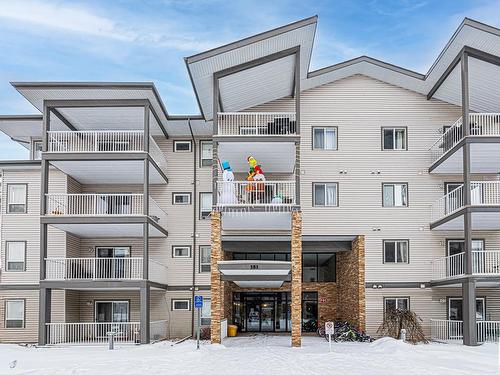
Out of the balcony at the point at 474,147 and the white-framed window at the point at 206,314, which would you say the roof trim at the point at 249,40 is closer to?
the balcony at the point at 474,147

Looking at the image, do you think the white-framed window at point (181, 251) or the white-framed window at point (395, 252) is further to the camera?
the white-framed window at point (181, 251)

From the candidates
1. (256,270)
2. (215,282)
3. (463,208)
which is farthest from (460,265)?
(215,282)

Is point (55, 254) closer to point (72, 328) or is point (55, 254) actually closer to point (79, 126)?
point (72, 328)

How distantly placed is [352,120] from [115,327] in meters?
14.3

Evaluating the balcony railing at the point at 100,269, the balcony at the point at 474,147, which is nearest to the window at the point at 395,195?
the balcony at the point at 474,147

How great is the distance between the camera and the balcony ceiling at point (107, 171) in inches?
1075

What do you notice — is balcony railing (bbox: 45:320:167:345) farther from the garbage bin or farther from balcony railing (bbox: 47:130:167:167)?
balcony railing (bbox: 47:130:167:167)

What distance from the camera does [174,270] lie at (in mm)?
30562

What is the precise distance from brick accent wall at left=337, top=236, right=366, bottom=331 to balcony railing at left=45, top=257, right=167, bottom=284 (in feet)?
28.6

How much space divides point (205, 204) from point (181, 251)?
8.29 ft

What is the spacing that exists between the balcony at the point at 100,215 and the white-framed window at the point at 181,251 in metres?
1.24

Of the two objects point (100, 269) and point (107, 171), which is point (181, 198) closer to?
point (107, 171)

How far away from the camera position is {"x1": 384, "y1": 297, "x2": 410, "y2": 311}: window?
29219mm

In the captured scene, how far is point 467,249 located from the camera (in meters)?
24.8
